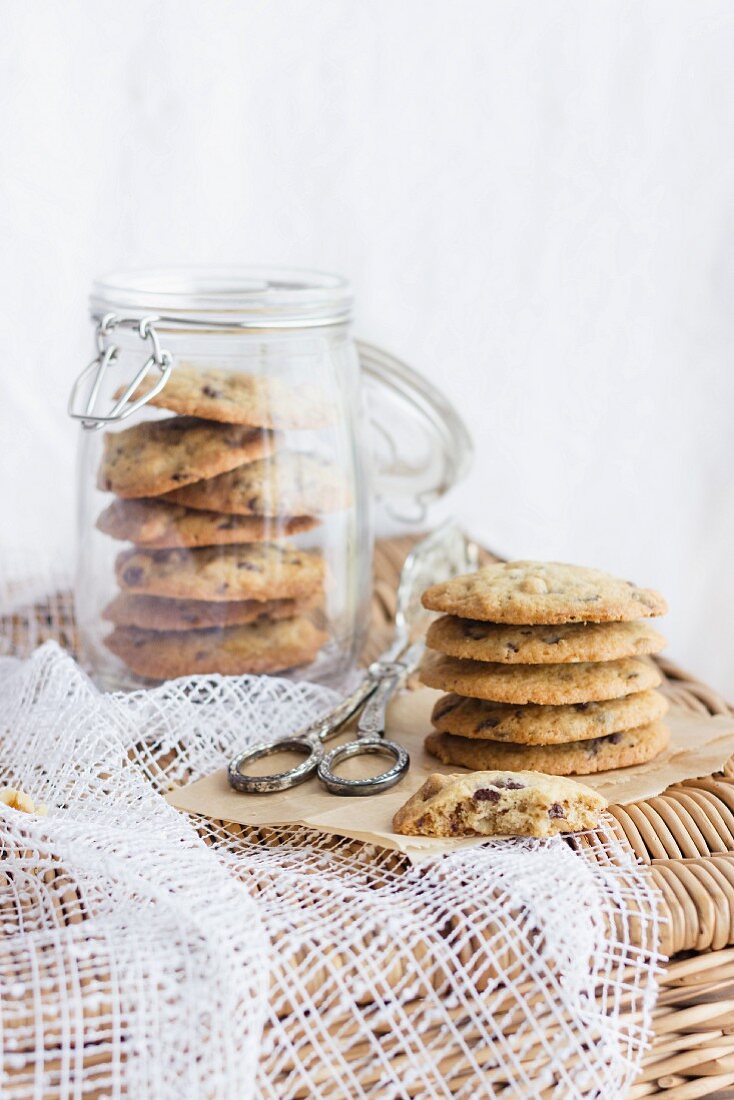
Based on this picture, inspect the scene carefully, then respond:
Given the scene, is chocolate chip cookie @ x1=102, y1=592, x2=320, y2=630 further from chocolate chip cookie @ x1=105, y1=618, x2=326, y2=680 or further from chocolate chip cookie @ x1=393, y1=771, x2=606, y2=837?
chocolate chip cookie @ x1=393, y1=771, x2=606, y2=837

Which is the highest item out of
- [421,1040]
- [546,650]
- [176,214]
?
[176,214]

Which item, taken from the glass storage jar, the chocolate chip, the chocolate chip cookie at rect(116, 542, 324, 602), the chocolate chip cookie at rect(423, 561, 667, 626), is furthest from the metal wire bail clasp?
the chocolate chip

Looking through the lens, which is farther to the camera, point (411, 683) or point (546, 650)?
point (411, 683)

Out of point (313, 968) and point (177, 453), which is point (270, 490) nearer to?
point (177, 453)

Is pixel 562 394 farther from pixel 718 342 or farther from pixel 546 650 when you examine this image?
pixel 546 650

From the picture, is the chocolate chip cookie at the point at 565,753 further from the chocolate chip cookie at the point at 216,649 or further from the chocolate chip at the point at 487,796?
the chocolate chip cookie at the point at 216,649

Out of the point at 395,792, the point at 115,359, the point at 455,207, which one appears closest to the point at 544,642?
the point at 395,792

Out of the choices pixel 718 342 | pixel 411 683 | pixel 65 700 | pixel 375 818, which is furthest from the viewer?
pixel 718 342

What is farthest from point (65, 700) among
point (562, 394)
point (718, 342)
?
point (718, 342)
